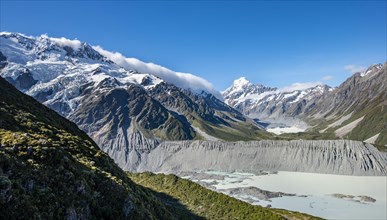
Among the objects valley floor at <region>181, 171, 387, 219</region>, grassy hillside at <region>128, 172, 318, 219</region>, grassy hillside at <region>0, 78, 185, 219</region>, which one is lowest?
valley floor at <region>181, 171, 387, 219</region>

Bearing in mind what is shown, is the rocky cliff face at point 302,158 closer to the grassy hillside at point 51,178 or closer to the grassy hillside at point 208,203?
the grassy hillside at point 208,203

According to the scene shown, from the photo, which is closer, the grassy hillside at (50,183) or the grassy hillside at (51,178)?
the grassy hillside at (50,183)

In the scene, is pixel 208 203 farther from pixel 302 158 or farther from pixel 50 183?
pixel 302 158

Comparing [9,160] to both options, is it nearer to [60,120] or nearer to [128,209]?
[128,209]

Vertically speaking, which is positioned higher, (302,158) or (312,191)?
(302,158)

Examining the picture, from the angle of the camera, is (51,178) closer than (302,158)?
Yes

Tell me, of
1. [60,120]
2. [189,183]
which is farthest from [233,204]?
[60,120]

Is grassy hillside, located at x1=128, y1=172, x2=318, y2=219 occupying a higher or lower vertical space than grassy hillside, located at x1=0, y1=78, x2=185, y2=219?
lower

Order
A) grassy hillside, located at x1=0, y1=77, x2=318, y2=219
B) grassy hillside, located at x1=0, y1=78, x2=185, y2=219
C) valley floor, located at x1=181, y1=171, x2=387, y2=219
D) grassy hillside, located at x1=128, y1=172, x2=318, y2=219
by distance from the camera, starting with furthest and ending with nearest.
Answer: valley floor, located at x1=181, y1=171, x2=387, y2=219, grassy hillside, located at x1=128, y1=172, x2=318, y2=219, grassy hillside, located at x1=0, y1=77, x2=318, y2=219, grassy hillside, located at x1=0, y1=78, x2=185, y2=219

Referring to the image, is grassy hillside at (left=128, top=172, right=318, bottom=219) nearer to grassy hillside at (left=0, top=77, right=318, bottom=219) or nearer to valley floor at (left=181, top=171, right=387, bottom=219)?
grassy hillside at (left=0, top=77, right=318, bottom=219)

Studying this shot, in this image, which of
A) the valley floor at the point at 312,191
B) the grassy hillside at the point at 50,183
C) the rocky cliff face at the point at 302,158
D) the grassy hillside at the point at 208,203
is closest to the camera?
the grassy hillside at the point at 50,183

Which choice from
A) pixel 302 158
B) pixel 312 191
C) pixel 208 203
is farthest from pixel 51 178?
pixel 302 158

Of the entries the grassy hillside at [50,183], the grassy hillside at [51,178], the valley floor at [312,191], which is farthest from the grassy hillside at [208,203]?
the valley floor at [312,191]

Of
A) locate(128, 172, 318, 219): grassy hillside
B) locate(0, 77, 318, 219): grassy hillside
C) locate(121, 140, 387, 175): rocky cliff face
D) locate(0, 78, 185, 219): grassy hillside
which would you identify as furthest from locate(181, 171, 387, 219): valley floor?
locate(0, 78, 185, 219): grassy hillside
